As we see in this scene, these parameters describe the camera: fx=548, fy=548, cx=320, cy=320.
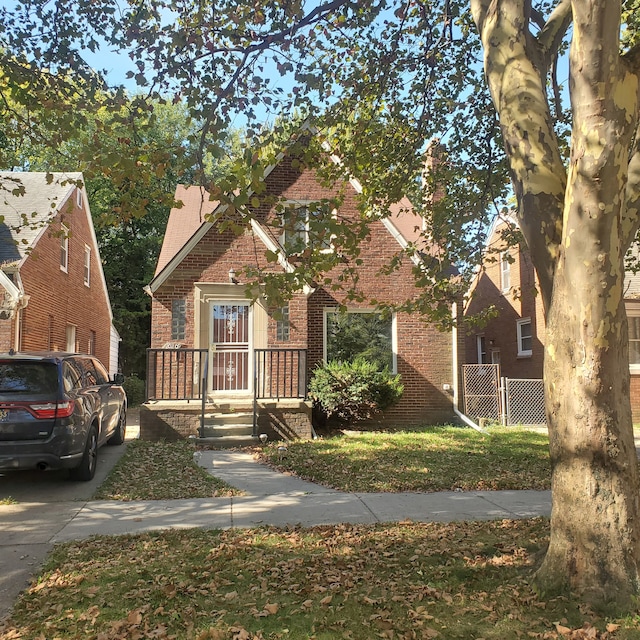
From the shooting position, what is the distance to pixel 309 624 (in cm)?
331

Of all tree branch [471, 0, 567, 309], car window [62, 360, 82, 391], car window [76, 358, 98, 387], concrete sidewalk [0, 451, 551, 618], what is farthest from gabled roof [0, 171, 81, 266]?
tree branch [471, 0, 567, 309]

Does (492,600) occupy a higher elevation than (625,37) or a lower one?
lower

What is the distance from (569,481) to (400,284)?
10.3 metres

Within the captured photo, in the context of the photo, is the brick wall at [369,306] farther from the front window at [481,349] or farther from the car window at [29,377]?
the front window at [481,349]

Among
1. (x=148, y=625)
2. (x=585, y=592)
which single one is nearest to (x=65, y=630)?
(x=148, y=625)

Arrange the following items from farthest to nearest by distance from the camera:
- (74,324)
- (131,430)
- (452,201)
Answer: (74,324)
(131,430)
(452,201)

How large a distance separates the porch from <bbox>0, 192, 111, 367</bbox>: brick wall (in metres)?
3.63

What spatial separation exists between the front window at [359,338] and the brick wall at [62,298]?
6.17 meters

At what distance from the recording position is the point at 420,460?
8820mm

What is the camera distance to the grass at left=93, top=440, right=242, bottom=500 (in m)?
6.74

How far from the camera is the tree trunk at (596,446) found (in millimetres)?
3381

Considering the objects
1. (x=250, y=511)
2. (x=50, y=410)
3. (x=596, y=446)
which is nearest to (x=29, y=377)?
(x=50, y=410)

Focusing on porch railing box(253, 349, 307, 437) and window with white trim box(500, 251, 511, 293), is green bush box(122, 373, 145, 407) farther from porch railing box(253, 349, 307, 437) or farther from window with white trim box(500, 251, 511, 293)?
window with white trim box(500, 251, 511, 293)

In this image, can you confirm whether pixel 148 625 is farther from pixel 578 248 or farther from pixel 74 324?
pixel 74 324
